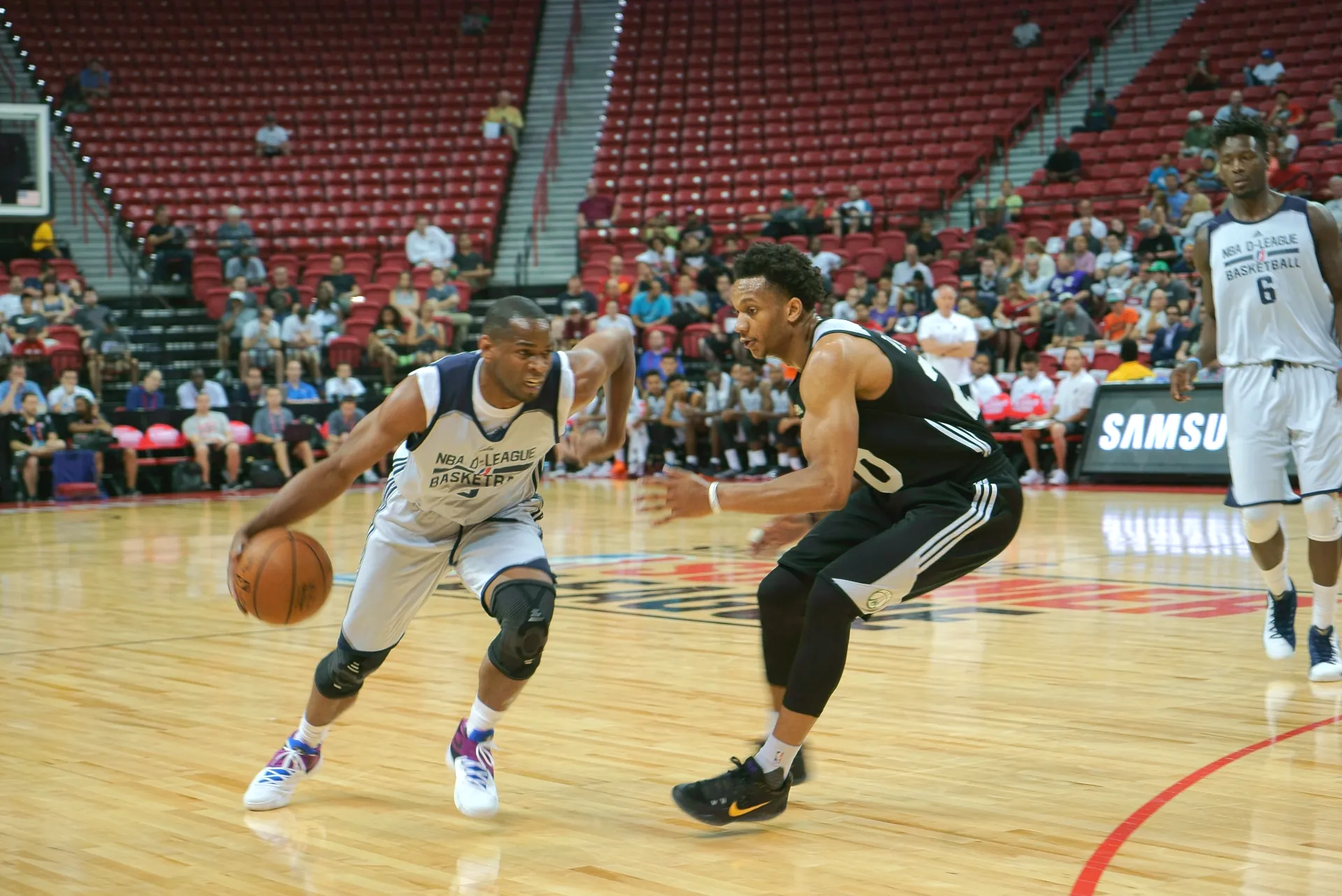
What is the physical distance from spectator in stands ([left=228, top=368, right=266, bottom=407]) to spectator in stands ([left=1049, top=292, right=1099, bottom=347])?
9610mm

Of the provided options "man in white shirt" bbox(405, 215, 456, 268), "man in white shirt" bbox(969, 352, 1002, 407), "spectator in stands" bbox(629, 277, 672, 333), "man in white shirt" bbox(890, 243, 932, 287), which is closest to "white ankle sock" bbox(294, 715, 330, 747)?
"man in white shirt" bbox(969, 352, 1002, 407)

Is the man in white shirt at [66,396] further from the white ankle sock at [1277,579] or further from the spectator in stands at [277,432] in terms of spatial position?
the white ankle sock at [1277,579]

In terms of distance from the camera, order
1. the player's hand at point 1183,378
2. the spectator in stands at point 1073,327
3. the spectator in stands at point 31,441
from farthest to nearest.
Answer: the spectator in stands at point 1073,327 < the spectator in stands at point 31,441 < the player's hand at point 1183,378

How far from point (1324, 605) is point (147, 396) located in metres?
15.1

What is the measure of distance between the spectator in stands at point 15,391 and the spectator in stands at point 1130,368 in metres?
11.6

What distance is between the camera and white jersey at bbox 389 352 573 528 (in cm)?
405

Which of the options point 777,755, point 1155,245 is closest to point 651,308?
point 1155,245

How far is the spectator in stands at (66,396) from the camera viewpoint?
16969mm

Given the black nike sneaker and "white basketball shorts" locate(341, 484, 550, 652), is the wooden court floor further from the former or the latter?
"white basketball shorts" locate(341, 484, 550, 652)

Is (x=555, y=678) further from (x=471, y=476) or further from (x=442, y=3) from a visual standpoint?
(x=442, y=3)

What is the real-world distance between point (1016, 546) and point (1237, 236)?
4808 millimetres

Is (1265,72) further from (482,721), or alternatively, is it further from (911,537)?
(482,721)

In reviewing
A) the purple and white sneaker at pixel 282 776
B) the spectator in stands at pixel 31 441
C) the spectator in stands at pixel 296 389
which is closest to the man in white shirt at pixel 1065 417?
the spectator in stands at pixel 296 389

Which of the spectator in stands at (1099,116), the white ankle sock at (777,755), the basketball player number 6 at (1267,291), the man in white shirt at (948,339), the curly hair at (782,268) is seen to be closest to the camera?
the white ankle sock at (777,755)
